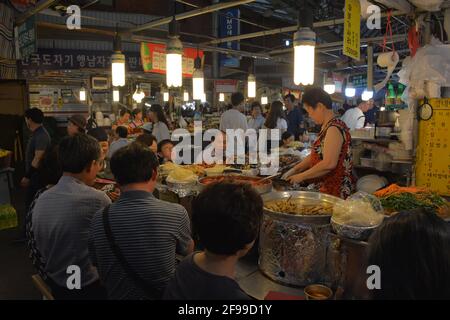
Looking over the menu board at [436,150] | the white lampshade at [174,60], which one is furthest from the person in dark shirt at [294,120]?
the menu board at [436,150]

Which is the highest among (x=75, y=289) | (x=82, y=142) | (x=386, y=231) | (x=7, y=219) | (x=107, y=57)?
(x=107, y=57)

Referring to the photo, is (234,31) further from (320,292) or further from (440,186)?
(320,292)

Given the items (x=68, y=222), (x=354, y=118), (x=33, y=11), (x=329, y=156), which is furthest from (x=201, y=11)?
(x=354, y=118)

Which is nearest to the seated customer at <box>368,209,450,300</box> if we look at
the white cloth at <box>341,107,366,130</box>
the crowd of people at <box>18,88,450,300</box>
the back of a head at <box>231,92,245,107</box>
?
the crowd of people at <box>18,88,450,300</box>

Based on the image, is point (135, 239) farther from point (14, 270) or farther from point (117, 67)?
point (117, 67)

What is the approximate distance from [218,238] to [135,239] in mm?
762

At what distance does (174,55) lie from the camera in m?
4.80

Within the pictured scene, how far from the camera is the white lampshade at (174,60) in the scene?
4.75 metres

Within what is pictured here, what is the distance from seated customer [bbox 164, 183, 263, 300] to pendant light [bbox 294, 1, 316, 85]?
2.53 meters

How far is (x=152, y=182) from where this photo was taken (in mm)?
2514

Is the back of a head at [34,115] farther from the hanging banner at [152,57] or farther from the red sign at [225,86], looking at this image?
the red sign at [225,86]

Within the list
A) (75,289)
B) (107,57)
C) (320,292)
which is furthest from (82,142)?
(107,57)

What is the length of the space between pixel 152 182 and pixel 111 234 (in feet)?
1.40
